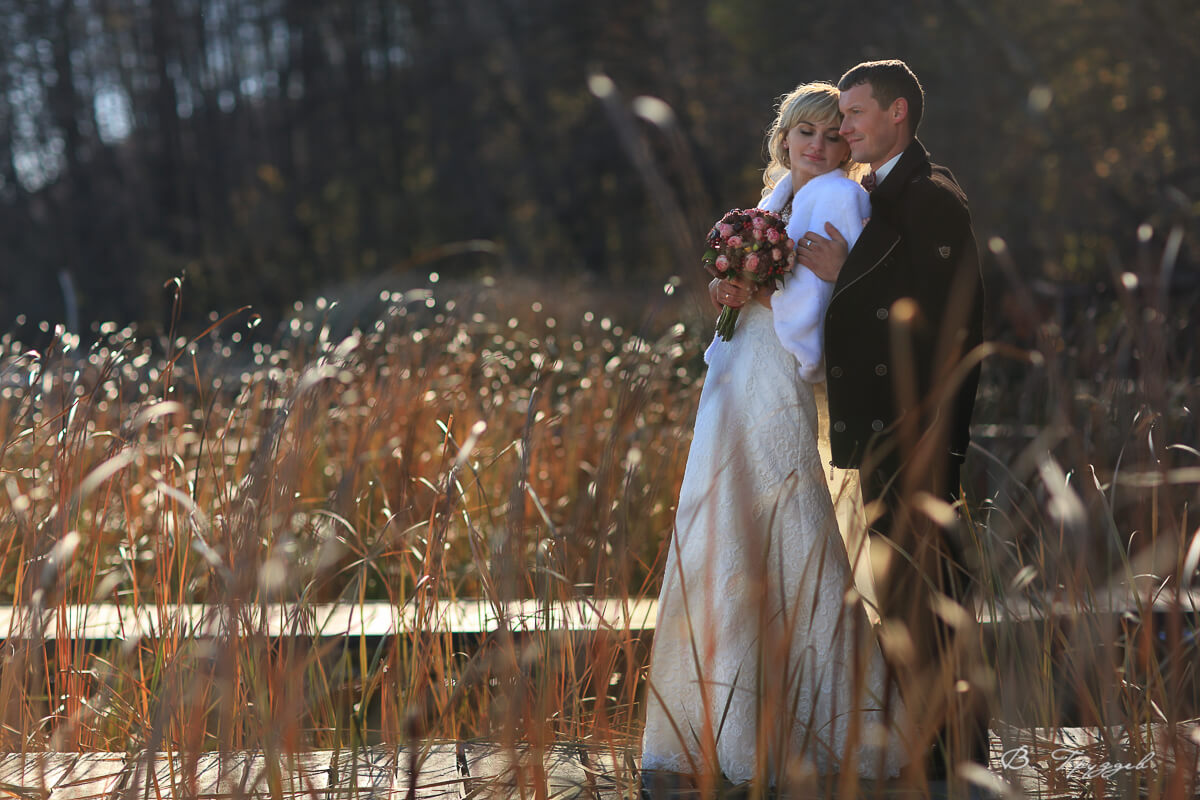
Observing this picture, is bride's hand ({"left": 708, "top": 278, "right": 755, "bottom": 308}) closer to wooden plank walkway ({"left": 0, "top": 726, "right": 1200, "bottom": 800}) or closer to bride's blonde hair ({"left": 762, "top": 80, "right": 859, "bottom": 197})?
bride's blonde hair ({"left": 762, "top": 80, "right": 859, "bottom": 197})

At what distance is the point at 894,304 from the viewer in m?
2.14

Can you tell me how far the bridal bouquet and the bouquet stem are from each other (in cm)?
13

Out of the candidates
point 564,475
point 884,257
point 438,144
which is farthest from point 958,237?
point 438,144

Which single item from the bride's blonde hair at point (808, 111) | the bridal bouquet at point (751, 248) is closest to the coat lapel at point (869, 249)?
the bridal bouquet at point (751, 248)

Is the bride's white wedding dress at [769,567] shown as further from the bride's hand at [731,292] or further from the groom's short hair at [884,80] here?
the groom's short hair at [884,80]

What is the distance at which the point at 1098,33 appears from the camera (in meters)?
10.9

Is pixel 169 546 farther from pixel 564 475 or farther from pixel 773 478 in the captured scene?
pixel 564 475

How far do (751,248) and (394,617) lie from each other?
1.05 metres

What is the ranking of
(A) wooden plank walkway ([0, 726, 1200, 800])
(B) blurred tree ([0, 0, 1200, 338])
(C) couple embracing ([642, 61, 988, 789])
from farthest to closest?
(B) blurred tree ([0, 0, 1200, 338]), (C) couple embracing ([642, 61, 988, 789]), (A) wooden plank walkway ([0, 726, 1200, 800])

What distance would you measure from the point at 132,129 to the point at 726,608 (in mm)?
17587

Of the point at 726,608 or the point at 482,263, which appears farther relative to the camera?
the point at 482,263

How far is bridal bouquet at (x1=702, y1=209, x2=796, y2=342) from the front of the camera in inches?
86.2

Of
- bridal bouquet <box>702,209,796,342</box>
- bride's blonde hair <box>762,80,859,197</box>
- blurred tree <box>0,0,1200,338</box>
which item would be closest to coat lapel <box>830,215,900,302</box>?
A: bridal bouquet <box>702,209,796,342</box>

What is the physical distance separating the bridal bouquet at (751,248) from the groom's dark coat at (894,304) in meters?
0.13
